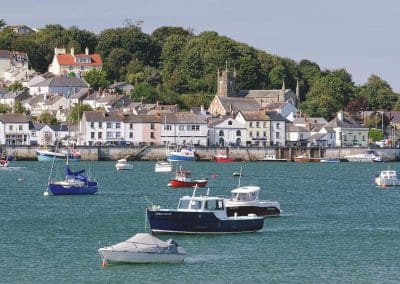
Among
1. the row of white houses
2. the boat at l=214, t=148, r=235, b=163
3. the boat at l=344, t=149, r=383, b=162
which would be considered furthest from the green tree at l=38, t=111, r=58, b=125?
the boat at l=344, t=149, r=383, b=162

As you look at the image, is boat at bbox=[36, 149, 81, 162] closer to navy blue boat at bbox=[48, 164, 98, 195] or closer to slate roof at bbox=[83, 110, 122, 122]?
slate roof at bbox=[83, 110, 122, 122]

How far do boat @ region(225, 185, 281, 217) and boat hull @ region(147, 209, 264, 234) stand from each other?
13.6 ft

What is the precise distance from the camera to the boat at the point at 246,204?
49.9 m

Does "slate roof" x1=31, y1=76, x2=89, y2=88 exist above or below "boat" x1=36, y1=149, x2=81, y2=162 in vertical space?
above

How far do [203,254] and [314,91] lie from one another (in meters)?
112

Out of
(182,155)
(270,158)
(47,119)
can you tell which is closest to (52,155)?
(182,155)

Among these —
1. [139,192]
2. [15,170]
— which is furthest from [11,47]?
[139,192]

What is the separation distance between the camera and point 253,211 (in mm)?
51094

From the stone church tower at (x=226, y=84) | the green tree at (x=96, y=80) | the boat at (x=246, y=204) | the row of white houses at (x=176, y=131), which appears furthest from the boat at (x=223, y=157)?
the boat at (x=246, y=204)

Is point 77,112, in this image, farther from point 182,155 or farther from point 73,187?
point 73,187

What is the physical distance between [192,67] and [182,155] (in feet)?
129

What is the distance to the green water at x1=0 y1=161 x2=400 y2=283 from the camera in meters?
37.0

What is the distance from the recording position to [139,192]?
231 ft

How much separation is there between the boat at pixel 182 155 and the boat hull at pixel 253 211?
5871 centimetres
